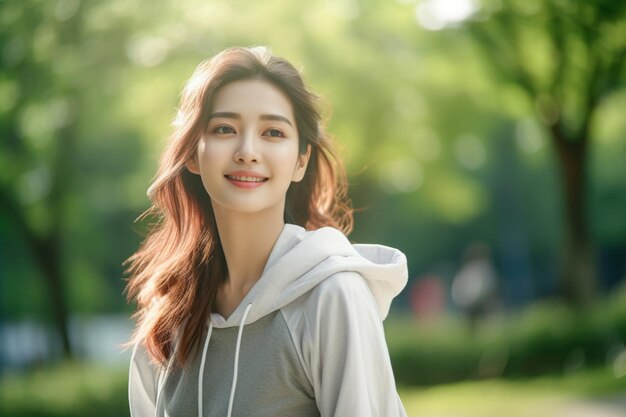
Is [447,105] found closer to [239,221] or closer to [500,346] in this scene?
[500,346]

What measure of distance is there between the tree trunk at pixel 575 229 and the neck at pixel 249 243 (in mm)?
11412

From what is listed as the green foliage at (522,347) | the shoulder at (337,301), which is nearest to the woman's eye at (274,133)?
the shoulder at (337,301)

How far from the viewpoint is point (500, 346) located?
12.8m

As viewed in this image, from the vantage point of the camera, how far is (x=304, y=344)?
2.23 meters

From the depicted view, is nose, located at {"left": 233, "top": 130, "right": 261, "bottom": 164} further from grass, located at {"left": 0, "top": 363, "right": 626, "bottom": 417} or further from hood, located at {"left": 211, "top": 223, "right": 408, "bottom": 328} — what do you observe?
grass, located at {"left": 0, "top": 363, "right": 626, "bottom": 417}

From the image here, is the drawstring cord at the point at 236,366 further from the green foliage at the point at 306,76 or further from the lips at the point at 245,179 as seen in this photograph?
the green foliage at the point at 306,76

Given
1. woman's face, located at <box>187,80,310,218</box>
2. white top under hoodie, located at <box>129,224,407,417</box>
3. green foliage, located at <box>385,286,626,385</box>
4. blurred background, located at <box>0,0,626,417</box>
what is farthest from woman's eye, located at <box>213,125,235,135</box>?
green foliage, located at <box>385,286,626,385</box>

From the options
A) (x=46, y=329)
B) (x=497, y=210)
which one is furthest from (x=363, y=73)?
(x=497, y=210)

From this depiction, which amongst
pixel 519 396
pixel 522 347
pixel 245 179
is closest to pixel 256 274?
pixel 245 179

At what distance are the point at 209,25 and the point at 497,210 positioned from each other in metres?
25.2

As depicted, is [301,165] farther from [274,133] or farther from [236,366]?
[236,366]

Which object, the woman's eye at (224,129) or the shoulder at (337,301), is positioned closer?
the shoulder at (337,301)

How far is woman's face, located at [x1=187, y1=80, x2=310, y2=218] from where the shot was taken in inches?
94.1

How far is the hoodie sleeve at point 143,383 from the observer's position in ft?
8.69
